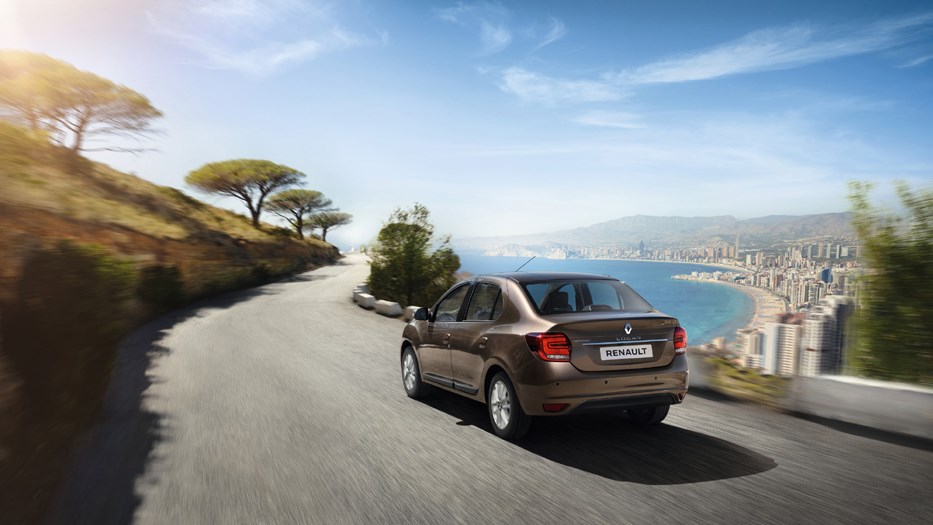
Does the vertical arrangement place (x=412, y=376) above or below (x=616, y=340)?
below

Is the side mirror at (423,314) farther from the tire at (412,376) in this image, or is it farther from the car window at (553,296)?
the car window at (553,296)

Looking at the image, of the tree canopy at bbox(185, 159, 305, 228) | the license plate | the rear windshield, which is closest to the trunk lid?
the license plate

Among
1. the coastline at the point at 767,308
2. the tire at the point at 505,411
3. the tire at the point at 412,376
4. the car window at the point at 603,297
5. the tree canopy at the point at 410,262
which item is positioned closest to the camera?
the tire at the point at 505,411

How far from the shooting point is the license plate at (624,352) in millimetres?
5445

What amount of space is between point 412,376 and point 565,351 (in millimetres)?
3132

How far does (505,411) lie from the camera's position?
234 inches

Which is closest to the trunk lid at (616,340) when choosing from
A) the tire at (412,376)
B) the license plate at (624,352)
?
the license plate at (624,352)

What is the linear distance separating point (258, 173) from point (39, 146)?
33.7 metres

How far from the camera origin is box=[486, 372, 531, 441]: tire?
5.75 metres

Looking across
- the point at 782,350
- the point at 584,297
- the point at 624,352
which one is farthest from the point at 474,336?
the point at 782,350

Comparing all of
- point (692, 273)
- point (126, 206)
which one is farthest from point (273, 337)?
point (692, 273)

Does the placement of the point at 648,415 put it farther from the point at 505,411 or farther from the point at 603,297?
the point at 505,411

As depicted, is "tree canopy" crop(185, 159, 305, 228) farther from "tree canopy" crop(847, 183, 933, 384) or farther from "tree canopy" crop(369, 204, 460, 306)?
"tree canopy" crop(847, 183, 933, 384)

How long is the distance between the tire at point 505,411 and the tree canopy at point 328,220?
9258 centimetres
